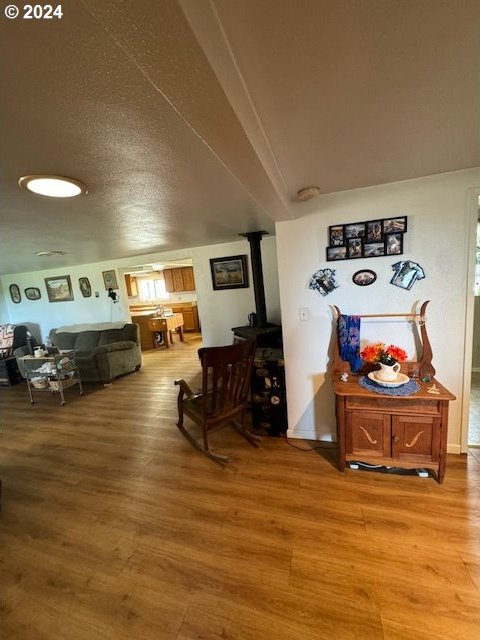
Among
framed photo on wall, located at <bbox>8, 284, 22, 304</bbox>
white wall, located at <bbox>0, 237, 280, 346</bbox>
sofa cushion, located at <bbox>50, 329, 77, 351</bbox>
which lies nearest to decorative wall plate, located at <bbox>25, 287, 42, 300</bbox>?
white wall, located at <bbox>0, 237, 280, 346</bbox>

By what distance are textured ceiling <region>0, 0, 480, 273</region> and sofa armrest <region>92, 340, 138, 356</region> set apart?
109 inches

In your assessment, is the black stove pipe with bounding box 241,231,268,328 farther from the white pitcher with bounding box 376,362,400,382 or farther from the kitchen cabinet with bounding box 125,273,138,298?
the kitchen cabinet with bounding box 125,273,138,298

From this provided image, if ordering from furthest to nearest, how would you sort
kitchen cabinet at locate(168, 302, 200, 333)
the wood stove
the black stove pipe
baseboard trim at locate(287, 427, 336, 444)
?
kitchen cabinet at locate(168, 302, 200, 333) < the black stove pipe < the wood stove < baseboard trim at locate(287, 427, 336, 444)

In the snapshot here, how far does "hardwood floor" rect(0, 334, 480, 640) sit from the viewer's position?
107 centimetres

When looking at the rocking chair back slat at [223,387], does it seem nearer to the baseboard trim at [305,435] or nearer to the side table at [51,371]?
the baseboard trim at [305,435]

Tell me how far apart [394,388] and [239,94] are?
5.78 feet

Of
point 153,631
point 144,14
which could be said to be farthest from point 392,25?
point 153,631

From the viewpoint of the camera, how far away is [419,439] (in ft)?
5.46

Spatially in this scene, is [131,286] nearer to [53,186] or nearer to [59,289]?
[59,289]

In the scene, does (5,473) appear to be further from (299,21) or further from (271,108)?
(299,21)

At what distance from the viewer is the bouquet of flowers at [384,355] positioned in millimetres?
1700

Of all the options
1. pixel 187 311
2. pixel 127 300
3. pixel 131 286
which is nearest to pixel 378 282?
pixel 127 300

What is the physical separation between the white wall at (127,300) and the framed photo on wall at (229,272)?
0.08 m

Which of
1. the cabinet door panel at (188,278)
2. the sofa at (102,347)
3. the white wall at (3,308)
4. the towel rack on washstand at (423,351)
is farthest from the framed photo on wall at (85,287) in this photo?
the towel rack on washstand at (423,351)
